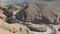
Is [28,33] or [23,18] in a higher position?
[23,18]

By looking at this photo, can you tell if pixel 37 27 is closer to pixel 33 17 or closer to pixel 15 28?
pixel 33 17

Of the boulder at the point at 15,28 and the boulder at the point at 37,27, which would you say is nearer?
the boulder at the point at 15,28

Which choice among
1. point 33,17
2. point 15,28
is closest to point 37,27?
point 33,17

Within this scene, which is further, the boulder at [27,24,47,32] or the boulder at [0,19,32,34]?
the boulder at [27,24,47,32]

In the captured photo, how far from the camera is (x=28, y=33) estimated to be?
2234 millimetres

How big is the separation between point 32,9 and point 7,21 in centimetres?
47

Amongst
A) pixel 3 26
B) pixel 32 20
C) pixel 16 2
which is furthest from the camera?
pixel 16 2

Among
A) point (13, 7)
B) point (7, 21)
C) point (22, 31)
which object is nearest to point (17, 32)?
point (22, 31)

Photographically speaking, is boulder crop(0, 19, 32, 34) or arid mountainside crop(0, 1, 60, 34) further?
arid mountainside crop(0, 1, 60, 34)

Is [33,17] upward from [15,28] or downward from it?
upward

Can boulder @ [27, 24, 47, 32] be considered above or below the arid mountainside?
below

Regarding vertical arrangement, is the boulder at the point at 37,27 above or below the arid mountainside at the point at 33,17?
below

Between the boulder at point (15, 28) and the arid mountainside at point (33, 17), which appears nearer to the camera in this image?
the boulder at point (15, 28)

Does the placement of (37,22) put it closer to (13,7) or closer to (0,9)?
(13,7)
